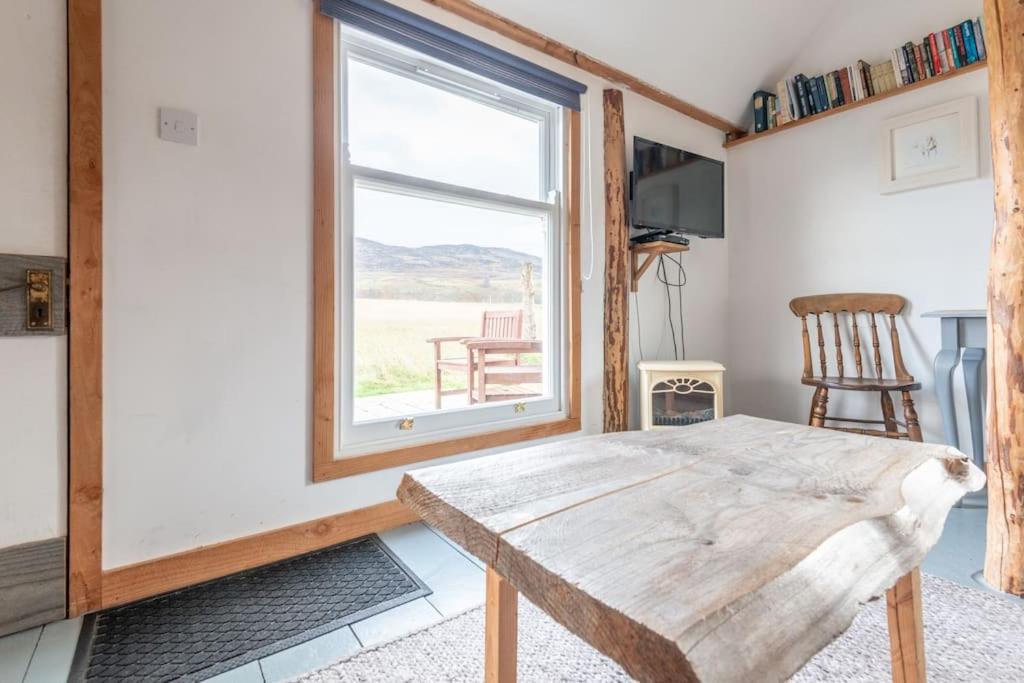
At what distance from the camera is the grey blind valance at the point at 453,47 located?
1.72 meters

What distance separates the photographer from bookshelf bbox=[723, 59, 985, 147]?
2.29 m

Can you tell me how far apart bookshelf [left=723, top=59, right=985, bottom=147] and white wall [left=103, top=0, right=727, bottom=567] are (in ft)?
8.78

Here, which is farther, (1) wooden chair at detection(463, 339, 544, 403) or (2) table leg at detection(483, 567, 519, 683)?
(1) wooden chair at detection(463, 339, 544, 403)

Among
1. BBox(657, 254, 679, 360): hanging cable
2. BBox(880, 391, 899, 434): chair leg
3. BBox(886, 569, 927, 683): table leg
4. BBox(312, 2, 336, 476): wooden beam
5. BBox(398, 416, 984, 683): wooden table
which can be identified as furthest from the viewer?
BBox(657, 254, 679, 360): hanging cable

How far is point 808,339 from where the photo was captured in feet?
8.57

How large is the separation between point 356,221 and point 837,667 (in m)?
1.94

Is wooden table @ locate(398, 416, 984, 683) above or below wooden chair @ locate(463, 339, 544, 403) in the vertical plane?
below

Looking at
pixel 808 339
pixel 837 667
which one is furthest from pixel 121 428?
pixel 808 339

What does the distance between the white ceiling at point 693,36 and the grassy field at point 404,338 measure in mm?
1296

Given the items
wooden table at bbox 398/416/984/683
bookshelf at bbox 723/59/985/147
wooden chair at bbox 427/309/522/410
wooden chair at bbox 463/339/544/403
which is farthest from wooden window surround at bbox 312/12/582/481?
bookshelf at bbox 723/59/985/147

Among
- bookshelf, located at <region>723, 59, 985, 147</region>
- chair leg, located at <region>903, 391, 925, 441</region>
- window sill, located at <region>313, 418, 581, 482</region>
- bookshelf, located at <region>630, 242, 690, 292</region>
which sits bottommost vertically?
window sill, located at <region>313, 418, 581, 482</region>

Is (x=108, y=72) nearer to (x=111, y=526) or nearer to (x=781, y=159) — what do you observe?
(x=111, y=526)

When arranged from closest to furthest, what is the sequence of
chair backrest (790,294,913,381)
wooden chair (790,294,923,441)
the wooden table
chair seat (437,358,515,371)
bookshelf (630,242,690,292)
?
the wooden table → chair seat (437,358,515,371) → wooden chair (790,294,923,441) → chair backrest (790,294,913,381) → bookshelf (630,242,690,292)

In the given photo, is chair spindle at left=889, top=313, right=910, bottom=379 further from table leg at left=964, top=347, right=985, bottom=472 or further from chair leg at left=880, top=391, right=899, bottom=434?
table leg at left=964, top=347, right=985, bottom=472
